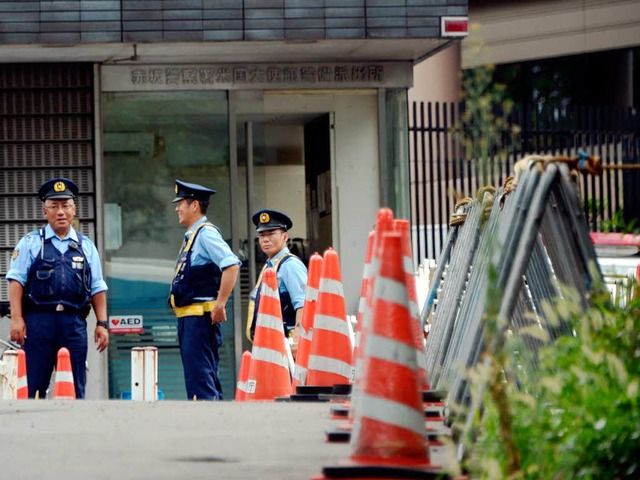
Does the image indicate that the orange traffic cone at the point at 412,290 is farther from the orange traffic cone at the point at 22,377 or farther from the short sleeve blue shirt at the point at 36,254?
the orange traffic cone at the point at 22,377

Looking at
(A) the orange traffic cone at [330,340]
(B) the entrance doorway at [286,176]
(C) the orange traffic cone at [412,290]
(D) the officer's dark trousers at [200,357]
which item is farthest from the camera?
(B) the entrance doorway at [286,176]

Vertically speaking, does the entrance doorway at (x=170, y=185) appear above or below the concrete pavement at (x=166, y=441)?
above

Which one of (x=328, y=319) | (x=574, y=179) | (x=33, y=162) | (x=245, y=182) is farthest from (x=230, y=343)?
(x=574, y=179)

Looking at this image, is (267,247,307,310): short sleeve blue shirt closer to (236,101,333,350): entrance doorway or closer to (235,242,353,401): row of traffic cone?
(235,242,353,401): row of traffic cone

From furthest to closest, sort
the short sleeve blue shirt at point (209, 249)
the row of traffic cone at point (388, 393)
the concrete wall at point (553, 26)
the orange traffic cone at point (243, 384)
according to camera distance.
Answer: the concrete wall at point (553, 26), the short sleeve blue shirt at point (209, 249), the orange traffic cone at point (243, 384), the row of traffic cone at point (388, 393)

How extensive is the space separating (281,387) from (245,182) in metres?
5.59

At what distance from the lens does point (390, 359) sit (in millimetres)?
5309

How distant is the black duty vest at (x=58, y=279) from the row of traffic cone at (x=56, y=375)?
16.1 inches

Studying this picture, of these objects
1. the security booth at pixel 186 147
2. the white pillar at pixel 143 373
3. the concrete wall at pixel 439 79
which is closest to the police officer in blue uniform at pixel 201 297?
the white pillar at pixel 143 373

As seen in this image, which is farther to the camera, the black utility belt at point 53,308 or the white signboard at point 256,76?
the white signboard at point 256,76

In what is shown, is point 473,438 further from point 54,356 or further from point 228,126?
point 228,126

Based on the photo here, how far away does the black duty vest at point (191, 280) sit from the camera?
10805 millimetres

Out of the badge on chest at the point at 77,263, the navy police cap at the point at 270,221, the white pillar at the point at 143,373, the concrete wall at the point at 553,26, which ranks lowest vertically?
the white pillar at the point at 143,373

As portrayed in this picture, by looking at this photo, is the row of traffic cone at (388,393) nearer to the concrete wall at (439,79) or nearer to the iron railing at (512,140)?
the iron railing at (512,140)
